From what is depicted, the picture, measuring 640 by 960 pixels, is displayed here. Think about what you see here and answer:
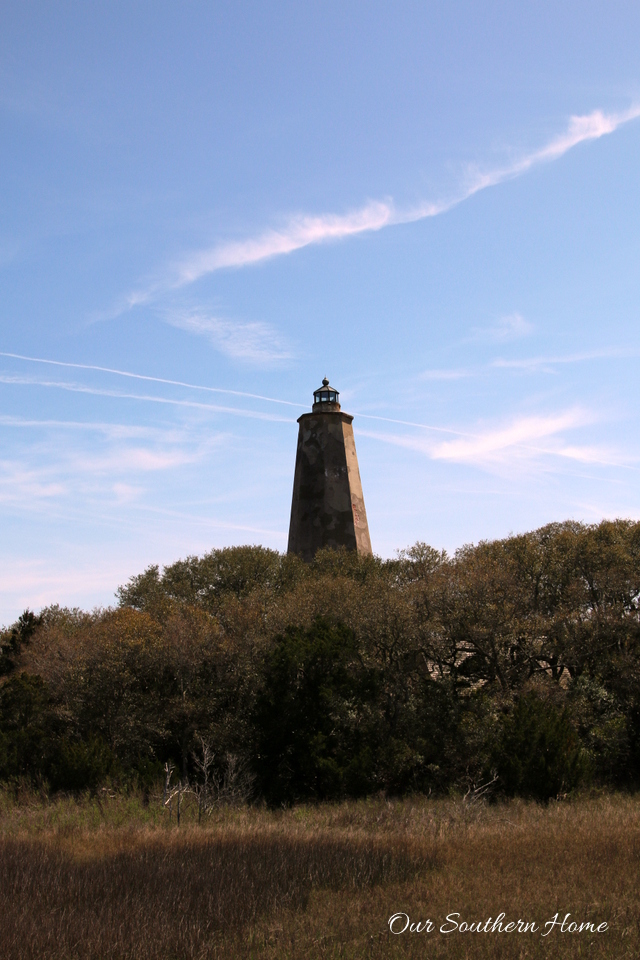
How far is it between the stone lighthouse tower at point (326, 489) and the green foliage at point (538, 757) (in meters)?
16.5

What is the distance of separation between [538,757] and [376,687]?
4276 millimetres

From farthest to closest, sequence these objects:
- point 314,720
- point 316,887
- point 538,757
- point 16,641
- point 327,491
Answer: point 327,491, point 16,641, point 314,720, point 538,757, point 316,887

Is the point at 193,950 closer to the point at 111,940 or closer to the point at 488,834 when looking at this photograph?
the point at 111,940

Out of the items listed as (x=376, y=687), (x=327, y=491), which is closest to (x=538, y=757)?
(x=376, y=687)

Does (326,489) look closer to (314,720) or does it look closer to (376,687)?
(376,687)

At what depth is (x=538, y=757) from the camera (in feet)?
54.7

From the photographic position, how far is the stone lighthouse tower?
33.8 meters

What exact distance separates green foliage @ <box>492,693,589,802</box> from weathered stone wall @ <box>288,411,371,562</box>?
16.4 meters

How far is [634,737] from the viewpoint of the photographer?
20.4 m

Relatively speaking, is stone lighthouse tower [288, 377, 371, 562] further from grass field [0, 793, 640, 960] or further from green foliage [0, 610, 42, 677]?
grass field [0, 793, 640, 960]

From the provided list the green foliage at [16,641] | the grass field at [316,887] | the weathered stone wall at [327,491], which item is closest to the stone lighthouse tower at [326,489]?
the weathered stone wall at [327,491]

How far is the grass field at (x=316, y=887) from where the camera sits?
6.44m

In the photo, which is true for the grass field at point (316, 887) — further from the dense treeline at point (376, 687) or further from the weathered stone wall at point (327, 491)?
the weathered stone wall at point (327, 491)

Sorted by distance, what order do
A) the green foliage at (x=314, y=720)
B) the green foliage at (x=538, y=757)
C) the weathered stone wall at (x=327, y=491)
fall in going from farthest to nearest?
the weathered stone wall at (x=327, y=491), the green foliage at (x=314, y=720), the green foliage at (x=538, y=757)
